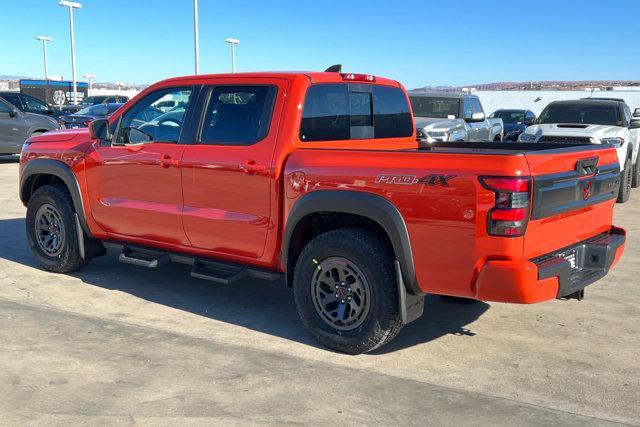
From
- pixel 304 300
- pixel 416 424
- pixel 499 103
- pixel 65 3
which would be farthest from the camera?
pixel 499 103

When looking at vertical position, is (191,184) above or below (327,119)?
below

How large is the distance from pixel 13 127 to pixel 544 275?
1574cm

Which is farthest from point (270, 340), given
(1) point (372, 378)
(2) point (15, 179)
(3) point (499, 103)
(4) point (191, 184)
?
(3) point (499, 103)

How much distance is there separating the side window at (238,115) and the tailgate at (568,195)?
1.94 metres

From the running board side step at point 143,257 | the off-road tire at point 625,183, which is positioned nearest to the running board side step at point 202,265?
the running board side step at point 143,257

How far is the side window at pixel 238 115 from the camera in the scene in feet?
15.7

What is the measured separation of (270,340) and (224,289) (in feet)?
4.80

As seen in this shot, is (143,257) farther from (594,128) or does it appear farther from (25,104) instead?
(25,104)

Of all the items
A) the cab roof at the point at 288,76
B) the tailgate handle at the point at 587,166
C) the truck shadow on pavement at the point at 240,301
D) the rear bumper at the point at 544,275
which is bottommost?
the truck shadow on pavement at the point at 240,301

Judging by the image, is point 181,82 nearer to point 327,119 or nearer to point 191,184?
point 191,184

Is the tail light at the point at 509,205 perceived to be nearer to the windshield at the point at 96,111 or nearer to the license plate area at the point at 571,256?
the license plate area at the point at 571,256

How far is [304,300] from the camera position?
457 centimetres

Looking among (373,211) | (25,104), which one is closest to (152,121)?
(373,211)

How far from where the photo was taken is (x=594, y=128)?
11.2m
